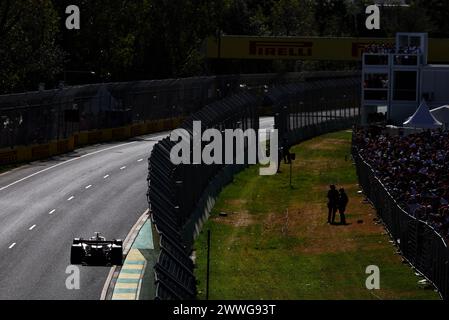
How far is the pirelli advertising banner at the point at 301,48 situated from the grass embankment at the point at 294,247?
42560 millimetres

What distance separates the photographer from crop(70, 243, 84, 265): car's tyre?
2986 centimetres

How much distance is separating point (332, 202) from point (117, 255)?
18083 mm

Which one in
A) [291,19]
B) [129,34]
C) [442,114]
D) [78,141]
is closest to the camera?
[442,114]

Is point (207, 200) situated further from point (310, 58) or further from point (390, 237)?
point (310, 58)

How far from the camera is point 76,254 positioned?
98.3 feet

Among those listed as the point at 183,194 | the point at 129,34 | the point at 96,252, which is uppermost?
the point at 129,34

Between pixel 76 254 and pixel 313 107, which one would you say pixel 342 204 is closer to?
pixel 76 254

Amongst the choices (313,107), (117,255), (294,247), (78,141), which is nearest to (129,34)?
(313,107)

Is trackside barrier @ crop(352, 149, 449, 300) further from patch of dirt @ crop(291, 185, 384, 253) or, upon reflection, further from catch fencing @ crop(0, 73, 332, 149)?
catch fencing @ crop(0, 73, 332, 149)

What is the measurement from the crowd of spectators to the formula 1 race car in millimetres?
8428

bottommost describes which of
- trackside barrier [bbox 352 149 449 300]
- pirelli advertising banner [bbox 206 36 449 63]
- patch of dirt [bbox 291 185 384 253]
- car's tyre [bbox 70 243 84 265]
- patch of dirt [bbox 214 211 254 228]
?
patch of dirt [bbox 214 211 254 228]

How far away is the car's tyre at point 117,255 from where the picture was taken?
29.3 meters

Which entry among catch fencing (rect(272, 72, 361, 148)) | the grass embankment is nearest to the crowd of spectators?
the grass embankment
